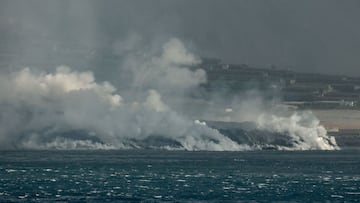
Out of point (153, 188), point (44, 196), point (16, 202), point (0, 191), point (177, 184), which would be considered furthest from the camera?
point (177, 184)

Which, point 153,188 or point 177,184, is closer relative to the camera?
point 153,188

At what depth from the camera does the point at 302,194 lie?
175500 mm

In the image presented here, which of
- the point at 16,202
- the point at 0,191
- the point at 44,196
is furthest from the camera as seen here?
the point at 0,191

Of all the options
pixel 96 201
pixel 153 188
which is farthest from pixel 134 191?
pixel 96 201

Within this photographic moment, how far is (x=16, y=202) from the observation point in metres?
152

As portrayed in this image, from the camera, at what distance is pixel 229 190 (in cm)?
18200

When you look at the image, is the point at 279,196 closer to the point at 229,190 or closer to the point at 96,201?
the point at 229,190

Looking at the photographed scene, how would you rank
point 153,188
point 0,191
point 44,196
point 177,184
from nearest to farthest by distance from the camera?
point 44,196 → point 0,191 → point 153,188 → point 177,184

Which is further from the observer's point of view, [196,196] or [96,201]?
[196,196]

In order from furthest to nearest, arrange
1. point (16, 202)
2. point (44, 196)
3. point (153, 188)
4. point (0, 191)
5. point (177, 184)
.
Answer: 1. point (177, 184)
2. point (153, 188)
3. point (0, 191)
4. point (44, 196)
5. point (16, 202)

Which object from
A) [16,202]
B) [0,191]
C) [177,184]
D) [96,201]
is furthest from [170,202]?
[177,184]

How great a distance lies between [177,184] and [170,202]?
4113 centimetres

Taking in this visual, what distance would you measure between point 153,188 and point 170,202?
95.1 feet

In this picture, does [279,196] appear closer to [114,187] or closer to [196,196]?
[196,196]
